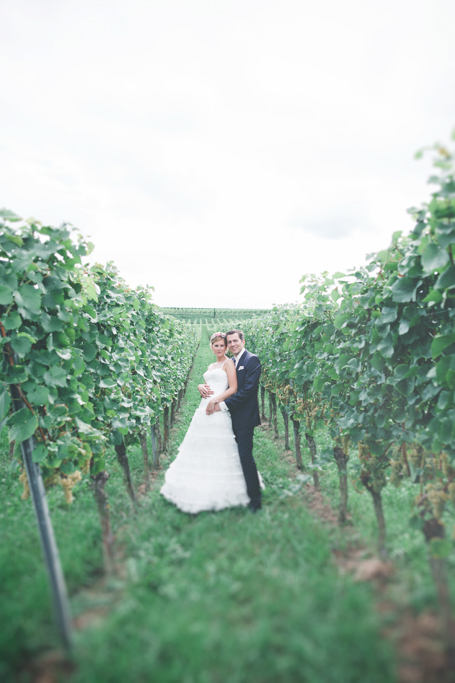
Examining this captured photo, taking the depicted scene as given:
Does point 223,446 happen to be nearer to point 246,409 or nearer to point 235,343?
point 246,409

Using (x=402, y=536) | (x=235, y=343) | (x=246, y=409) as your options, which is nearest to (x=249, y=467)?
(x=246, y=409)

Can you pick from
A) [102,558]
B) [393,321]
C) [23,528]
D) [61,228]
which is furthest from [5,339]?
[393,321]

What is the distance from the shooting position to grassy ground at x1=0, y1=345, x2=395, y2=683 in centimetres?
141

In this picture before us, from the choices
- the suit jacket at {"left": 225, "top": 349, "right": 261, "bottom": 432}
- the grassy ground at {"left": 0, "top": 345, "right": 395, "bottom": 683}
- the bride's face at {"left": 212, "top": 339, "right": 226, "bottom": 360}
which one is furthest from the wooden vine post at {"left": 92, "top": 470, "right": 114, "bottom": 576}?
the bride's face at {"left": 212, "top": 339, "right": 226, "bottom": 360}

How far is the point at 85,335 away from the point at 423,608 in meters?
3.21

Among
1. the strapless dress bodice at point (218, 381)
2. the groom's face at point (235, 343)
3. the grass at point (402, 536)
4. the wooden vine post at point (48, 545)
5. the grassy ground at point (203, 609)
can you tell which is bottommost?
the grass at point (402, 536)

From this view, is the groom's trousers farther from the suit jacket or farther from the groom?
the suit jacket

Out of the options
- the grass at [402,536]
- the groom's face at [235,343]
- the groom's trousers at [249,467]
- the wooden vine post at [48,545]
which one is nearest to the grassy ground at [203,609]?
the wooden vine post at [48,545]

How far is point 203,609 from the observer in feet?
5.59

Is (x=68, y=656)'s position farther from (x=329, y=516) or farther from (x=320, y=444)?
(x=320, y=444)

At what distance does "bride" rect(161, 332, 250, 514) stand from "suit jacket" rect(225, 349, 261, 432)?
126 millimetres

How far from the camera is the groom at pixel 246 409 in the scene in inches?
150

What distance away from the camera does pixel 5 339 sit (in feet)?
7.68

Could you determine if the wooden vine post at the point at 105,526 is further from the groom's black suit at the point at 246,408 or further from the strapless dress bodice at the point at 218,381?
the strapless dress bodice at the point at 218,381
